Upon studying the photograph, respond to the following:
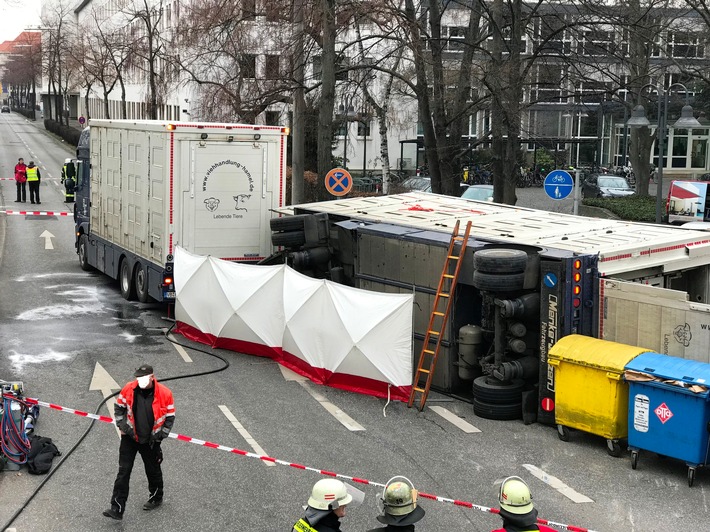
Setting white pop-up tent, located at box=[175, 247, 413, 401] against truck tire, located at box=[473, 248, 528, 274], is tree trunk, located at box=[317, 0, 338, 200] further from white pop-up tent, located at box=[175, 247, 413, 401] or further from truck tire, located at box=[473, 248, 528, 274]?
truck tire, located at box=[473, 248, 528, 274]

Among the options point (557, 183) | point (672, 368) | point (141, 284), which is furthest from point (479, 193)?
point (672, 368)

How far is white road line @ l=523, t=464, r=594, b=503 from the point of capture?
31.9 ft

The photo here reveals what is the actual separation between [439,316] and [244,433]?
3318 mm

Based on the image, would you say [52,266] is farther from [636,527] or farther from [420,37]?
[636,527]

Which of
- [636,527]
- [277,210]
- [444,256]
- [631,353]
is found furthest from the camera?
[277,210]

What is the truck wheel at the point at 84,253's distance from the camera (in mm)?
23297

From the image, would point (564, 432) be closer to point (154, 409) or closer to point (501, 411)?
point (501, 411)

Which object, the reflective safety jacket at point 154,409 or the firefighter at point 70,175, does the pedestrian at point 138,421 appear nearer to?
the reflective safety jacket at point 154,409

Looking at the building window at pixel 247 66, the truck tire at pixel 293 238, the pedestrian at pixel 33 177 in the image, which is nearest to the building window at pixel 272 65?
the building window at pixel 247 66

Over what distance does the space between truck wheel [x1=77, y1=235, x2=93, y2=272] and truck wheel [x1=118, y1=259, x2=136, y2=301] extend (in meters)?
3.17

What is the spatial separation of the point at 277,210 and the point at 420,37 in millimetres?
9770

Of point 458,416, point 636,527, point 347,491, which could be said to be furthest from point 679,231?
point 347,491

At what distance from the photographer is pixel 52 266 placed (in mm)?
24516

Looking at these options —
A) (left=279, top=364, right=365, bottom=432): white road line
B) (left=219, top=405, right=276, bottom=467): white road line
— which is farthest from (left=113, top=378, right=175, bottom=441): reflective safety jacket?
(left=279, top=364, right=365, bottom=432): white road line
